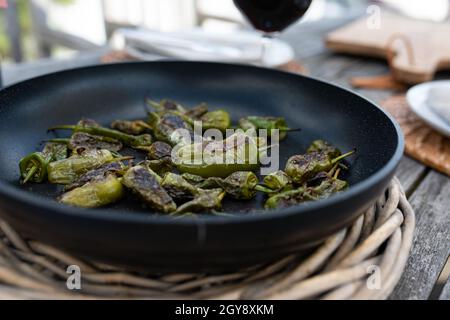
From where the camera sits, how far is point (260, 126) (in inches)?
56.6

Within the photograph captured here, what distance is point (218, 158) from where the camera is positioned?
1260 millimetres

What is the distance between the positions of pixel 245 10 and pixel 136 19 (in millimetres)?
3893

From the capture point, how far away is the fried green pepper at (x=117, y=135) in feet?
4.44

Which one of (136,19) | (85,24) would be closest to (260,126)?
(136,19)

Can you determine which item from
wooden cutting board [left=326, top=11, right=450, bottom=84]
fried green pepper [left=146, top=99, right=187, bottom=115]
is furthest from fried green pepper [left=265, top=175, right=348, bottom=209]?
wooden cutting board [left=326, top=11, right=450, bottom=84]

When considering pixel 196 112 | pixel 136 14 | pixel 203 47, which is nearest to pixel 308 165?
pixel 196 112

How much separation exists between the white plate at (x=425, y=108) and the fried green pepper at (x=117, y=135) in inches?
34.0

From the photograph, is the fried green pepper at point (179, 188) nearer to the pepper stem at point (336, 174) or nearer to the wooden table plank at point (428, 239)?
the pepper stem at point (336, 174)

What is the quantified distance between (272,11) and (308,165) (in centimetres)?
77

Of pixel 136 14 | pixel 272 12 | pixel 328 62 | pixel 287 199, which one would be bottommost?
pixel 136 14

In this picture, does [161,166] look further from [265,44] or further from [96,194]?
[265,44]

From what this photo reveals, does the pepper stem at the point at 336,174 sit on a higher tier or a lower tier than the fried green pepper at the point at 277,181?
lower

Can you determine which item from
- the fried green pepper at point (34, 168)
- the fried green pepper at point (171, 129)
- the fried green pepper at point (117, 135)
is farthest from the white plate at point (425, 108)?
the fried green pepper at point (34, 168)

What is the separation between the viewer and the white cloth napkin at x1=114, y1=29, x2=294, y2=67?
2.04 meters
